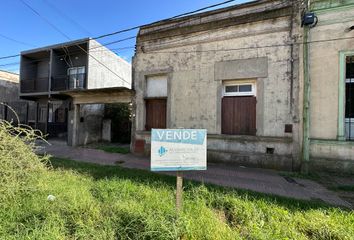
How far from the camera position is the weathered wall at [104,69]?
16094 mm

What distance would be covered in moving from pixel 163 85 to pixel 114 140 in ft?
24.0

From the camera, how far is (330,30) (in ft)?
24.4

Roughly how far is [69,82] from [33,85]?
3739mm

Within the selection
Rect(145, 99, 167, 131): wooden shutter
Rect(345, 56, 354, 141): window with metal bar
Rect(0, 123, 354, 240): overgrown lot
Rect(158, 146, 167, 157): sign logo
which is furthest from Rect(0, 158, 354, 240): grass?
Rect(145, 99, 167, 131): wooden shutter

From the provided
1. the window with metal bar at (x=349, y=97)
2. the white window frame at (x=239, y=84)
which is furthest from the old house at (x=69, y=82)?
the window with metal bar at (x=349, y=97)

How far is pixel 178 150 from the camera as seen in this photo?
3.60 m

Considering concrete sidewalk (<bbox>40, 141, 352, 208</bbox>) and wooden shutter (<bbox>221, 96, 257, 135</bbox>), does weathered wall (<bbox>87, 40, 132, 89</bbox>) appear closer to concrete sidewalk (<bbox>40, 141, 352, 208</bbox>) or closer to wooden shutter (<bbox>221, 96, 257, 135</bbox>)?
concrete sidewalk (<bbox>40, 141, 352, 208</bbox>)

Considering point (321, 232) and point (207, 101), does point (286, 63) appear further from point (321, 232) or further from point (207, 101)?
point (321, 232)

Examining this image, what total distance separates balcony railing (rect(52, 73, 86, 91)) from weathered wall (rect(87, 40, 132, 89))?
0.86 m

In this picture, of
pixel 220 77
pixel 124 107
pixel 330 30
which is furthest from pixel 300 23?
pixel 124 107

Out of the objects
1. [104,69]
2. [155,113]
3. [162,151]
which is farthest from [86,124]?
[162,151]

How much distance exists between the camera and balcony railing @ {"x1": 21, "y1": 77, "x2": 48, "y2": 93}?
694 inches

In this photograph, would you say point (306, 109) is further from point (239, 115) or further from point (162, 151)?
point (162, 151)

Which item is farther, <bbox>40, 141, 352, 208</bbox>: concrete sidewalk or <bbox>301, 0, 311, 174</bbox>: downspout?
<bbox>301, 0, 311, 174</bbox>: downspout
